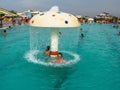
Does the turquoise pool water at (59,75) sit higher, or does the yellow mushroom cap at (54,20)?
the yellow mushroom cap at (54,20)

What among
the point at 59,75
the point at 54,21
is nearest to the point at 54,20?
the point at 54,21

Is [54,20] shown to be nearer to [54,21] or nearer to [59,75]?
[54,21]

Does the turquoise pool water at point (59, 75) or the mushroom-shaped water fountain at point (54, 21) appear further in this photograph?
the mushroom-shaped water fountain at point (54, 21)

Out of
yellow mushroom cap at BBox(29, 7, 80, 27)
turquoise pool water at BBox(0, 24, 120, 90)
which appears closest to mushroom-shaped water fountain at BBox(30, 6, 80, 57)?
yellow mushroom cap at BBox(29, 7, 80, 27)

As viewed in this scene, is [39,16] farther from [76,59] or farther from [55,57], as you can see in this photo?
[76,59]

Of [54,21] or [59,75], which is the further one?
[54,21]

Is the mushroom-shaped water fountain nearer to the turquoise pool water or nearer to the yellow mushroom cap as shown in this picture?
the yellow mushroom cap

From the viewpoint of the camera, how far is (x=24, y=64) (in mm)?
12508

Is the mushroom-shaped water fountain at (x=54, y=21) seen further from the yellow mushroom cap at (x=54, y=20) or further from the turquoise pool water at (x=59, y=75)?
the turquoise pool water at (x=59, y=75)

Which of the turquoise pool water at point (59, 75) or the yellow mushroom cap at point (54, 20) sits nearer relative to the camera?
the turquoise pool water at point (59, 75)

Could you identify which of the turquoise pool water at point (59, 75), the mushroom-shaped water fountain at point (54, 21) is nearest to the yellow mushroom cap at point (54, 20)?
the mushroom-shaped water fountain at point (54, 21)

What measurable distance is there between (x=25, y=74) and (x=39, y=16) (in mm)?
3654

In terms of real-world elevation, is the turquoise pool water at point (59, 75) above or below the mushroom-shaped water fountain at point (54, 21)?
below

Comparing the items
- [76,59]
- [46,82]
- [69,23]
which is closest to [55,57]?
[76,59]
